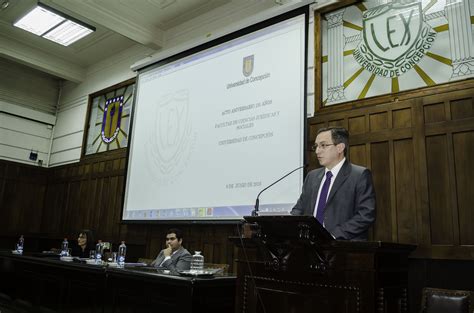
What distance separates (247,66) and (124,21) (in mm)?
2469

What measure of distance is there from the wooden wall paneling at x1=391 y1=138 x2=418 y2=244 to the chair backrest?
18.0 inches

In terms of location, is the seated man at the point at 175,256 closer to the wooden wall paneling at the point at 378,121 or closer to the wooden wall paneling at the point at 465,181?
the wooden wall paneling at the point at 378,121

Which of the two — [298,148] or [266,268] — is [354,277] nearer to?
[266,268]

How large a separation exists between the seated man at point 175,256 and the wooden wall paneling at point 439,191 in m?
2.24

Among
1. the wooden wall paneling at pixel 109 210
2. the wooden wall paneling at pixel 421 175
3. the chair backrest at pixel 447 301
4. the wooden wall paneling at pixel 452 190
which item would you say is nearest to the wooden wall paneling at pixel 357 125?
the wooden wall paneling at pixel 421 175

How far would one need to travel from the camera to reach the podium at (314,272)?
1943 millimetres

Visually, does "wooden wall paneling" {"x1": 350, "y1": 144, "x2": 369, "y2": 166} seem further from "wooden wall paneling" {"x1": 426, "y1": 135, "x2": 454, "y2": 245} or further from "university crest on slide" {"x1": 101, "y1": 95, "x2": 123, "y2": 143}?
"university crest on slide" {"x1": 101, "y1": 95, "x2": 123, "y2": 143}

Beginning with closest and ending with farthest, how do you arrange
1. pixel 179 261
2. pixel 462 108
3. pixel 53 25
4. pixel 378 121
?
1. pixel 462 108
2. pixel 378 121
3. pixel 179 261
4. pixel 53 25

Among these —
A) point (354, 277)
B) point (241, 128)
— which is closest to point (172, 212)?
point (241, 128)

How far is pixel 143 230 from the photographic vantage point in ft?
18.8

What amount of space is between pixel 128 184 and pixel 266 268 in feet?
12.6

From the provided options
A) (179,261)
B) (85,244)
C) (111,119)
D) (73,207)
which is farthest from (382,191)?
(73,207)

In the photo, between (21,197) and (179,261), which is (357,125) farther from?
(21,197)

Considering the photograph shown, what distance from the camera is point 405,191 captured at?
335cm
